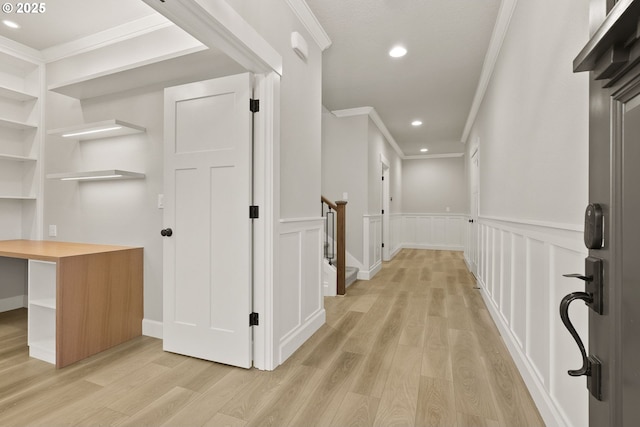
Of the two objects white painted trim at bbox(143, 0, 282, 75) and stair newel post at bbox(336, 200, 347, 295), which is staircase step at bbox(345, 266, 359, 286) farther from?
white painted trim at bbox(143, 0, 282, 75)

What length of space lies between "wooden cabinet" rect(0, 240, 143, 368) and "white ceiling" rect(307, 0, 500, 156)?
2586mm

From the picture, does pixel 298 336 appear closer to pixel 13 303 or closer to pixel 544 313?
pixel 544 313

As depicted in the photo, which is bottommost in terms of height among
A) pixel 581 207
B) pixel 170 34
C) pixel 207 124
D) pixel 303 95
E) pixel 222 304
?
pixel 222 304

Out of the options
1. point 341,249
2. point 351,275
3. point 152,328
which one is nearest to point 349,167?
point 341,249

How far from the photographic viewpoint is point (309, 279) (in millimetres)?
2719

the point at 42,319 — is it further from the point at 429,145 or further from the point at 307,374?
the point at 429,145

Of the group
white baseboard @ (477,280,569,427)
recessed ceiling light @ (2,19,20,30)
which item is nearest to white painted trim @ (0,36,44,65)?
recessed ceiling light @ (2,19,20,30)

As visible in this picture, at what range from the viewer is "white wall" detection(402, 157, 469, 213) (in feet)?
28.5

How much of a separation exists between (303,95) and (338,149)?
2566 millimetres

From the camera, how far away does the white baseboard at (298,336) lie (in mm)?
2249

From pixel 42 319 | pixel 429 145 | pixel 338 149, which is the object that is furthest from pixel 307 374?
pixel 429 145

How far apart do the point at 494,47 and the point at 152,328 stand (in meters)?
3.97

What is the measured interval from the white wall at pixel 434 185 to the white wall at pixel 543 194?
6152mm

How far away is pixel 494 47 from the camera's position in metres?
2.95
